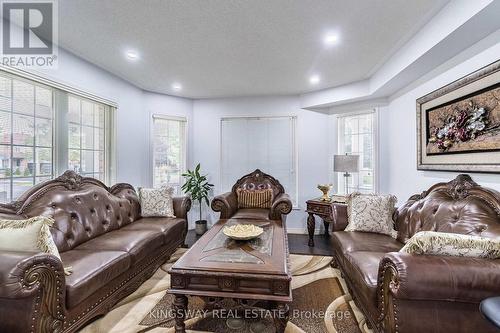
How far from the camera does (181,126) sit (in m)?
4.72

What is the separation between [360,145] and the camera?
13.6 ft

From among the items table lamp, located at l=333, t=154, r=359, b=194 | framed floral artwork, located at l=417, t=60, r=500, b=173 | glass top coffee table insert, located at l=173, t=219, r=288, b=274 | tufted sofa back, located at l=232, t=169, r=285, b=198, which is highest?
framed floral artwork, located at l=417, t=60, r=500, b=173

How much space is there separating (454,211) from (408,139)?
1440 mm

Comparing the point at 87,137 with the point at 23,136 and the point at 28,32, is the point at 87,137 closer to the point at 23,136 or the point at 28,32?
the point at 23,136

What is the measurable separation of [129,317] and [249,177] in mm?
2887

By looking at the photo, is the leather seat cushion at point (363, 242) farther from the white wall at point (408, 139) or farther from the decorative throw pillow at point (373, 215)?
the white wall at point (408, 139)

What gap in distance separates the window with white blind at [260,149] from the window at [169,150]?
803mm

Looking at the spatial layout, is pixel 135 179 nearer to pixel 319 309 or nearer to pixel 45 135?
pixel 45 135

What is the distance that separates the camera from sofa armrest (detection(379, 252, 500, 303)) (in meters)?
1.25

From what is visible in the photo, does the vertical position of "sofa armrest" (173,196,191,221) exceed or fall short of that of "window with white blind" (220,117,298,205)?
it falls short

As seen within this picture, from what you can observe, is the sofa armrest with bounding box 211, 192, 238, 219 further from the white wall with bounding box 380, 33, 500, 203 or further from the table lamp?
the white wall with bounding box 380, 33, 500, 203

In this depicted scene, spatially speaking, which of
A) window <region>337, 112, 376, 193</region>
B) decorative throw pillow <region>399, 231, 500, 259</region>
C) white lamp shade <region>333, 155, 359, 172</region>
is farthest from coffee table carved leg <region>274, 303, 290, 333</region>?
window <region>337, 112, 376, 193</region>

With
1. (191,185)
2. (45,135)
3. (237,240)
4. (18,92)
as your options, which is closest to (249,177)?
(191,185)

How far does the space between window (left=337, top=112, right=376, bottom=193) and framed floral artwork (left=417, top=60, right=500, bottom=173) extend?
110 centimetres
